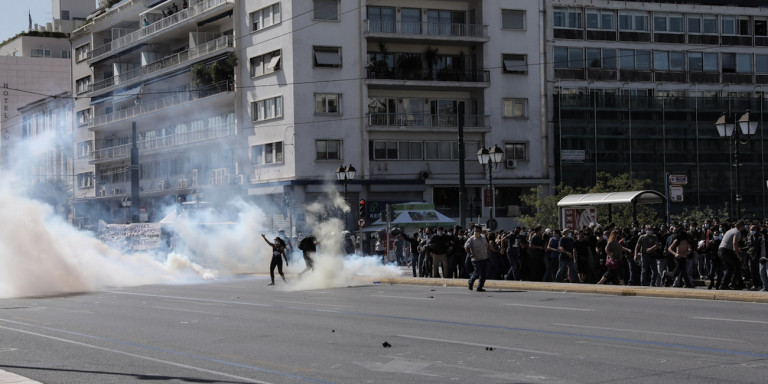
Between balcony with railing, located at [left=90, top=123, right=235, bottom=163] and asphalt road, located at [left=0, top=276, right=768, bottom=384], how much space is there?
36.4m

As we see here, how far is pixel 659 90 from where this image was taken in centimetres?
5994

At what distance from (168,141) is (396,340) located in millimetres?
51838

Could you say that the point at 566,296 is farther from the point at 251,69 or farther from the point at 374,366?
the point at 251,69

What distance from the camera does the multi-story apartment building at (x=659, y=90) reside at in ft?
192

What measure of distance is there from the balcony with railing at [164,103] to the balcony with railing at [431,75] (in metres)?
Result: 9.13

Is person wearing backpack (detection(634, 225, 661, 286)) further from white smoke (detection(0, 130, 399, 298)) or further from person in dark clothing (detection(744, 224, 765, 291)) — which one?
white smoke (detection(0, 130, 399, 298))

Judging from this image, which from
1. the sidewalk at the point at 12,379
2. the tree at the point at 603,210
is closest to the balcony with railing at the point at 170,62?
the tree at the point at 603,210

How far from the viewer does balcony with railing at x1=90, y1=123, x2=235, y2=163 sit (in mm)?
58781

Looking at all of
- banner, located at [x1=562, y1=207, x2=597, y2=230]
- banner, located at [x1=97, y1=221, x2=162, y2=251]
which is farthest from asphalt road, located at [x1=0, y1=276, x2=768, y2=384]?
banner, located at [x1=97, y1=221, x2=162, y2=251]

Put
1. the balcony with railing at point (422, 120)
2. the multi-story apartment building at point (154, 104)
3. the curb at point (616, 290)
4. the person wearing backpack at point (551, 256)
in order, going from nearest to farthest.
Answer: the curb at point (616, 290) → the person wearing backpack at point (551, 256) → the balcony with railing at point (422, 120) → the multi-story apartment building at point (154, 104)

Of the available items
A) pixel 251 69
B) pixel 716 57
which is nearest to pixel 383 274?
pixel 251 69

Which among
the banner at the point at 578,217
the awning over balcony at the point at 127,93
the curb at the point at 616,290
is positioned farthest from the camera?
the awning over balcony at the point at 127,93

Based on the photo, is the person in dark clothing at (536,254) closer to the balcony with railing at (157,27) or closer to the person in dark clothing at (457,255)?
the person in dark clothing at (457,255)

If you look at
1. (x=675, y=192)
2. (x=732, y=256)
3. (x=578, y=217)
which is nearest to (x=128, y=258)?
(x=578, y=217)
